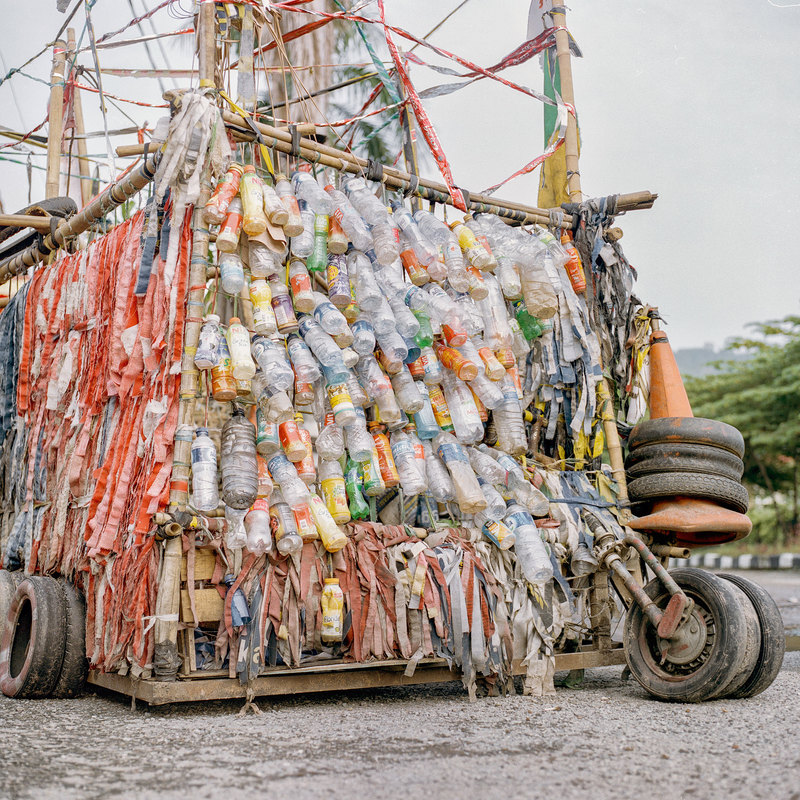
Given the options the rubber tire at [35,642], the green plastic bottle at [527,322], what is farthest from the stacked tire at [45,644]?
the green plastic bottle at [527,322]

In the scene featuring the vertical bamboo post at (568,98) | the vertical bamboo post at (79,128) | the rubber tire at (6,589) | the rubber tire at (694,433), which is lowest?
the rubber tire at (6,589)

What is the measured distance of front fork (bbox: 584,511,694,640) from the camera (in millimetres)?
4004

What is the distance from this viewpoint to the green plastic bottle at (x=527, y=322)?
17.3 ft

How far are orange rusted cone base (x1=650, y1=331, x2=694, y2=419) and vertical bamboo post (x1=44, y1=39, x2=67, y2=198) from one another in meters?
5.15

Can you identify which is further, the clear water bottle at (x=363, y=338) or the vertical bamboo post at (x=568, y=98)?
the vertical bamboo post at (x=568, y=98)

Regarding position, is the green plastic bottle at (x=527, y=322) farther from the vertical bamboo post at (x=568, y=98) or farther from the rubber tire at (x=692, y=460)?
the vertical bamboo post at (x=568, y=98)

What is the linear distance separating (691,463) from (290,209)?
8.57 ft

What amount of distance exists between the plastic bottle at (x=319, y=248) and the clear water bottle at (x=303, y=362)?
18.8 inches

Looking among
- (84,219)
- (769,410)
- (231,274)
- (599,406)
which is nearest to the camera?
(231,274)

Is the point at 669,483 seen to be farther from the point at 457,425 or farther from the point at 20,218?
the point at 20,218

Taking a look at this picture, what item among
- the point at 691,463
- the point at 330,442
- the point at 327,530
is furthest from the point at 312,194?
the point at 691,463

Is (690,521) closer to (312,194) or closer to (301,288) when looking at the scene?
(301,288)

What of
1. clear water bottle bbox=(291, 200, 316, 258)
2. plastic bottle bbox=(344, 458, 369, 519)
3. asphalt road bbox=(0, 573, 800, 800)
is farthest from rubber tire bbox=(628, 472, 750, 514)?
clear water bottle bbox=(291, 200, 316, 258)

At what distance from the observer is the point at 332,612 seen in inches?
152
